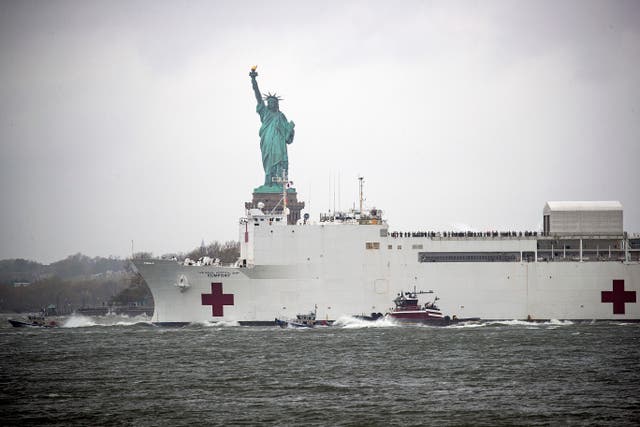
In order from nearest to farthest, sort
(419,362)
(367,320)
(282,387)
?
(282,387) < (419,362) < (367,320)

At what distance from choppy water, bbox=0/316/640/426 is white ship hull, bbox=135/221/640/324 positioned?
59.5 inches

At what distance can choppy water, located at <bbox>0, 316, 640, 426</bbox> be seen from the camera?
26875 mm

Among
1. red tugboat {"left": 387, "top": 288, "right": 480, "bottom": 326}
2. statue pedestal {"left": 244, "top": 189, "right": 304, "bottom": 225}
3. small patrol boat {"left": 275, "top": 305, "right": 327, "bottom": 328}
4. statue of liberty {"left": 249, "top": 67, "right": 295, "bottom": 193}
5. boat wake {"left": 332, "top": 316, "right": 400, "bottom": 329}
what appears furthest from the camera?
statue pedestal {"left": 244, "top": 189, "right": 304, "bottom": 225}

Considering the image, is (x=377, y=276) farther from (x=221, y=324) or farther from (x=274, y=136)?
(x=274, y=136)

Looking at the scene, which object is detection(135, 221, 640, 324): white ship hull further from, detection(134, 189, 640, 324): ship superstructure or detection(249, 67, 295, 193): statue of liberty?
detection(249, 67, 295, 193): statue of liberty

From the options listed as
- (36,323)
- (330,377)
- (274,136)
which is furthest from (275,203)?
(330,377)

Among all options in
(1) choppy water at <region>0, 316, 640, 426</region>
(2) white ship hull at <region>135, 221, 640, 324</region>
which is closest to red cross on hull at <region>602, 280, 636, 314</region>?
(2) white ship hull at <region>135, 221, 640, 324</region>

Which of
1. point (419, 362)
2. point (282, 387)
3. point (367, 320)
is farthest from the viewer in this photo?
point (367, 320)

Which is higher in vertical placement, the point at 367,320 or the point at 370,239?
the point at 370,239

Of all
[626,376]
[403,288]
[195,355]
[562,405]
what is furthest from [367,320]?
[562,405]

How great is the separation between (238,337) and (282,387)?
43.7ft

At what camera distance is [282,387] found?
3097 cm

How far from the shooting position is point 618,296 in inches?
1946

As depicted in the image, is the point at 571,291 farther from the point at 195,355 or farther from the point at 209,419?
the point at 209,419
